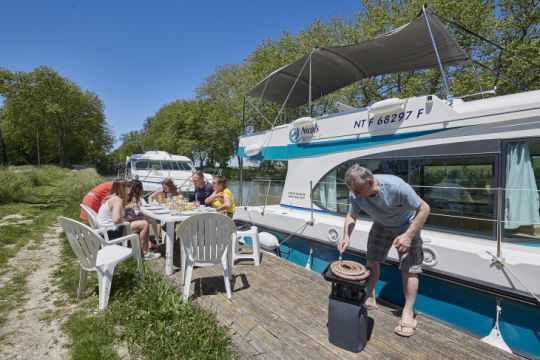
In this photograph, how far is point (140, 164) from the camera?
584 inches

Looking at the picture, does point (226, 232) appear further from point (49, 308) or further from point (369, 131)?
point (369, 131)

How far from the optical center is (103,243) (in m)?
3.47

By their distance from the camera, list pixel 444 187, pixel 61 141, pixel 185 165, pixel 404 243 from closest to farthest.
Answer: pixel 404 243 < pixel 444 187 < pixel 185 165 < pixel 61 141

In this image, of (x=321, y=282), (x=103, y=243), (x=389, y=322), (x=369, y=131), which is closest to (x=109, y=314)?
(x=103, y=243)

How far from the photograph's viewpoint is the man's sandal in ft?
9.04

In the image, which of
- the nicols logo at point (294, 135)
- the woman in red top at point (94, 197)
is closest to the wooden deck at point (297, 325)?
the woman in red top at point (94, 197)

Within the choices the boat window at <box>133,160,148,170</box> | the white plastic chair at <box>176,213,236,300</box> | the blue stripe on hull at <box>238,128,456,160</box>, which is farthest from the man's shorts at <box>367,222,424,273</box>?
the boat window at <box>133,160,148,170</box>

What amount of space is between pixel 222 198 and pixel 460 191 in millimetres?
3778

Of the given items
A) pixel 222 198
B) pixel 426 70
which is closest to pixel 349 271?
pixel 222 198

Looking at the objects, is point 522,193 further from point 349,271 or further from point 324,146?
point 324,146

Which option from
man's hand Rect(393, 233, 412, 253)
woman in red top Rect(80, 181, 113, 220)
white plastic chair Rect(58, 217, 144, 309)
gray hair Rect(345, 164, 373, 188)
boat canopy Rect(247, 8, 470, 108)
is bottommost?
white plastic chair Rect(58, 217, 144, 309)

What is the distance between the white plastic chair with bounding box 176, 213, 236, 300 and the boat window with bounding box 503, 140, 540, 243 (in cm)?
301

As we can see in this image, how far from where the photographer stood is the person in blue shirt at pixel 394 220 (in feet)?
8.43

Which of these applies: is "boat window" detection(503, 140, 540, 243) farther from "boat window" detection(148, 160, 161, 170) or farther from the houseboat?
"boat window" detection(148, 160, 161, 170)
